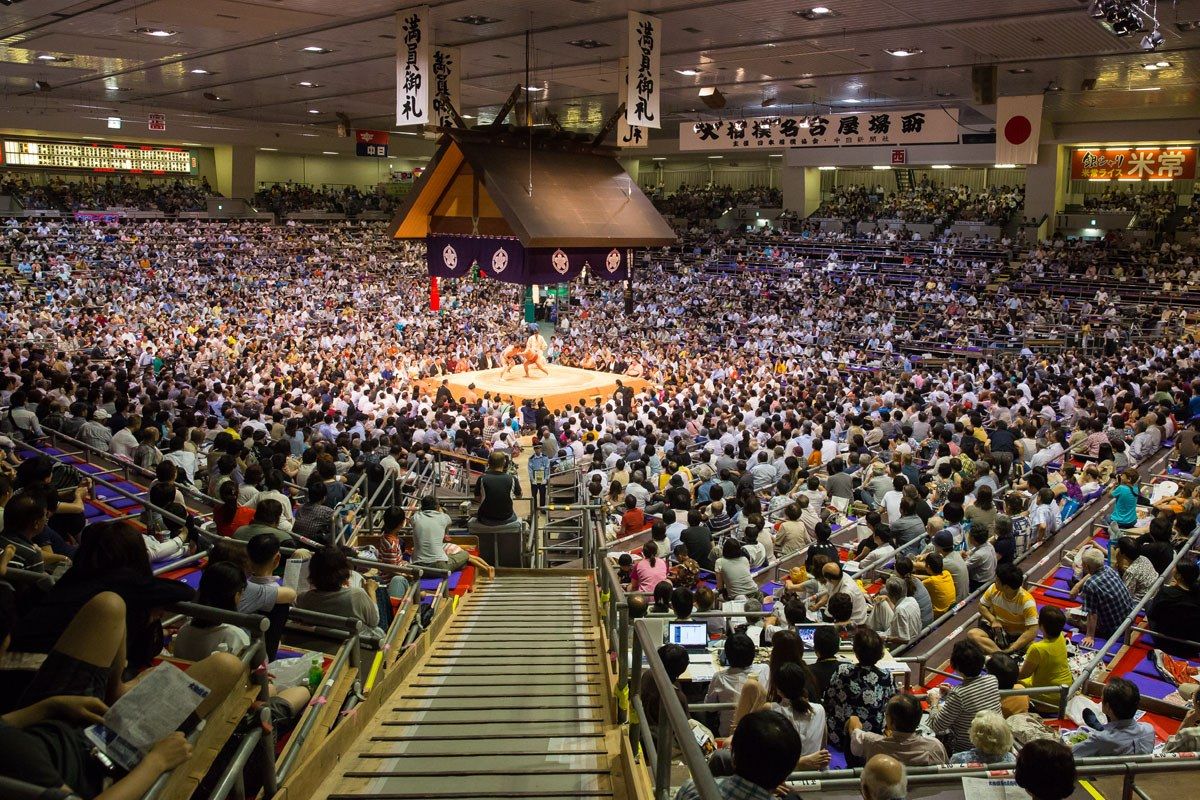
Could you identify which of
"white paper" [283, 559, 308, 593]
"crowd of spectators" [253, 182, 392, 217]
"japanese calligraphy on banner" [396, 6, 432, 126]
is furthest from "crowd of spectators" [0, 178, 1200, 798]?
"japanese calligraphy on banner" [396, 6, 432, 126]

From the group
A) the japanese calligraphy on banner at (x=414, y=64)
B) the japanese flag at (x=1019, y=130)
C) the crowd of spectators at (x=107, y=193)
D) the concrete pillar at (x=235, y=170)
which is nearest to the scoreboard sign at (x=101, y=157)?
the crowd of spectators at (x=107, y=193)

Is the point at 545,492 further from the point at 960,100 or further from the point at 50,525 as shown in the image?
the point at 960,100

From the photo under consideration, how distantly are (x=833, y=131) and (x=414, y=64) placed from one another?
7649 mm

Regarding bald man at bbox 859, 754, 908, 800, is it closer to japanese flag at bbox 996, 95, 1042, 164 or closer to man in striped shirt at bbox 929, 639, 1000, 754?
man in striped shirt at bbox 929, 639, 1000, 754

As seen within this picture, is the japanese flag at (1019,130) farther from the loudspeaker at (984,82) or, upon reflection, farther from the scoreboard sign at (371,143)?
the scoreboard sign at (371,143)

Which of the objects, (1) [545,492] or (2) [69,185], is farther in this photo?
(2) [69,185]

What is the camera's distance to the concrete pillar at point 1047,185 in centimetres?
2027

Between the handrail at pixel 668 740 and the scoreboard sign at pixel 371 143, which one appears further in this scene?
the scoreboard sign at pixel 371 143

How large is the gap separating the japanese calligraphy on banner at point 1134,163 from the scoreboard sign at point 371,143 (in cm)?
1701

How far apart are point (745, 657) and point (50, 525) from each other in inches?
129

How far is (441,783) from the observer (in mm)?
2604

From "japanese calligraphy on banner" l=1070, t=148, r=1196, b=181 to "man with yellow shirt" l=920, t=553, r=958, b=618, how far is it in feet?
60.3

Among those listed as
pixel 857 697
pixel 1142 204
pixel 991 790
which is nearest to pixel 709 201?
pixel 1142 204

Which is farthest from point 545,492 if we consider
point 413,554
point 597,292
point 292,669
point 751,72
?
point 597,292
